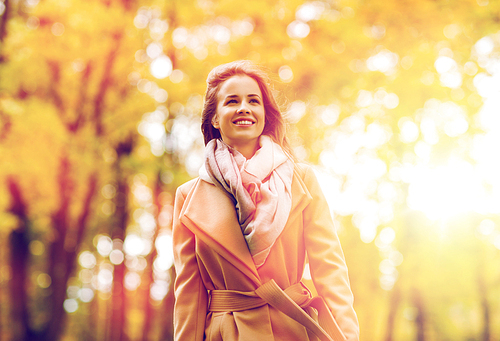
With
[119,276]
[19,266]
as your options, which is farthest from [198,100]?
[119,276]

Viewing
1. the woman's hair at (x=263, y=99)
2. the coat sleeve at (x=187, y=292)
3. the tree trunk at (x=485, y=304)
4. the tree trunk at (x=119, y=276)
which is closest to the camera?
the coat sleeve at (x=187, y=292)

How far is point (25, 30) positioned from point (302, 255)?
7.31 meters

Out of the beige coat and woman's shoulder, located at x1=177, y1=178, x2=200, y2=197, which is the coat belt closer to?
the beige coat

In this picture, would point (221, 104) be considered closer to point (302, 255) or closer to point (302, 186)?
point (302, 186)

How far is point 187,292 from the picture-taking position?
2.12 metres

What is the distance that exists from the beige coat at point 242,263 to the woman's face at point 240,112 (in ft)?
0.91

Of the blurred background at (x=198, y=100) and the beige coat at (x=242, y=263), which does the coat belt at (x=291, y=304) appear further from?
the blurred background at (x=198, y=100)

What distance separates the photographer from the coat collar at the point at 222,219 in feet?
6.49

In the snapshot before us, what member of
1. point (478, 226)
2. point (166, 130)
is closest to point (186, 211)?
point (166, 130)

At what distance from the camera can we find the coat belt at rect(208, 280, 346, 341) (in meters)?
1.84

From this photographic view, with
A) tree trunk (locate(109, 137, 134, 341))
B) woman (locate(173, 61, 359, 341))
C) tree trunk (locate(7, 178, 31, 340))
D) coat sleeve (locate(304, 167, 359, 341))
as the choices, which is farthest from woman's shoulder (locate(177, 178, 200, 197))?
tree trunk (locate(109, 137, 134, 341))

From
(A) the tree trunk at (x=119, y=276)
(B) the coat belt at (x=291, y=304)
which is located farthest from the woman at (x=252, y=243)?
(A) the tree trunk at (x=119, y=276)

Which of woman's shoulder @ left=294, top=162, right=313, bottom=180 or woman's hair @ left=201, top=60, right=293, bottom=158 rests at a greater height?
woman's hair @ left=201, top=60, right=293, bottom=158

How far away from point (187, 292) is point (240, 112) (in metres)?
0.93
